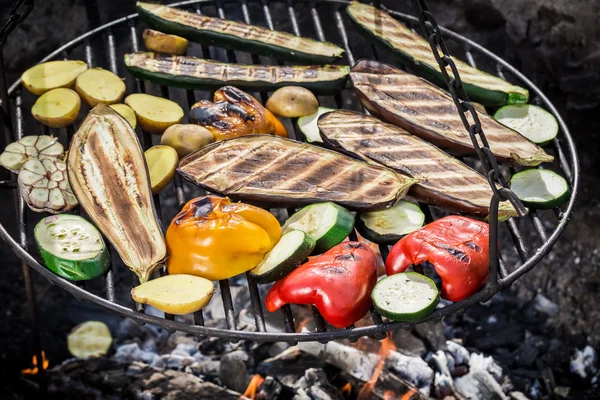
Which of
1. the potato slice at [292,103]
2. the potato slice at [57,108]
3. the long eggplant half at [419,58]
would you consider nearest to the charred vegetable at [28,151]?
the potato slice at [57,108]

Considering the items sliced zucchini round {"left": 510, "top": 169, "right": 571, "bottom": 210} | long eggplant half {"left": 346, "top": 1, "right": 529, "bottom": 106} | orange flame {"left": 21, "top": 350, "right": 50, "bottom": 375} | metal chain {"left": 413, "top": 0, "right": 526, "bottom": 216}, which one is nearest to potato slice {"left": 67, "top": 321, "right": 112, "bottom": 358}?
orange flame {"left": 21, "top": 350, "right": 50, "bottom": 375}

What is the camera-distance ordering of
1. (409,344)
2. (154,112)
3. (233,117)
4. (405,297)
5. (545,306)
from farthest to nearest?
1. (545,306)
2. (409,344)
3. (154,112)
4. (233,117)
5. (405,297)

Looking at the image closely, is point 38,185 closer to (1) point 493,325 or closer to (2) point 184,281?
(2) point 184,281

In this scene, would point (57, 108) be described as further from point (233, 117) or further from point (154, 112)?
point (233, 117)

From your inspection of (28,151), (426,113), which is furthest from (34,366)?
(426,113)

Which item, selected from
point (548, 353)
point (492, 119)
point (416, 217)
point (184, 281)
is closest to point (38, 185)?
point (184, 281)

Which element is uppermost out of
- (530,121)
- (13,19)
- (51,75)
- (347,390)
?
(13,19)

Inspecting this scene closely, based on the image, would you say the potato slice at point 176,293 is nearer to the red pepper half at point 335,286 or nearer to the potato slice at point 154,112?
the red pepper half at point 335,286
